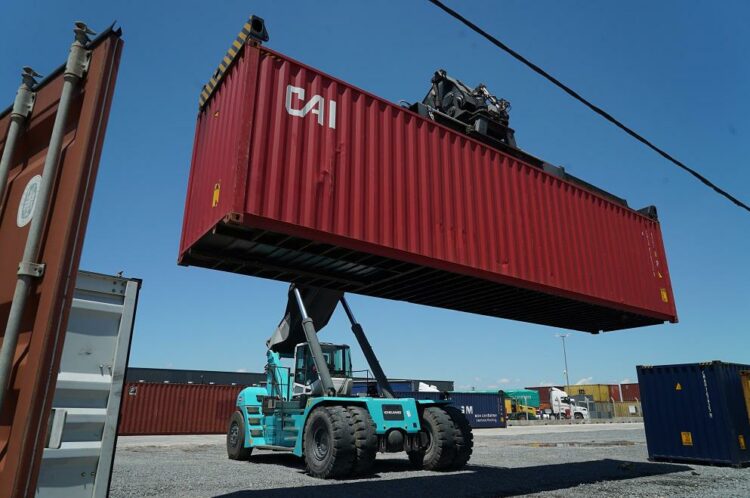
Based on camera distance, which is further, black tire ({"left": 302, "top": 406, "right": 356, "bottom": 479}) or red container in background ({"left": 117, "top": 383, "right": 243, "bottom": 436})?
red container in background ({"left": 117, "top": 383, "right": 243, "bottom": 436})

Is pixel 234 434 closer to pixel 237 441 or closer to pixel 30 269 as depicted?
pixel 237 441

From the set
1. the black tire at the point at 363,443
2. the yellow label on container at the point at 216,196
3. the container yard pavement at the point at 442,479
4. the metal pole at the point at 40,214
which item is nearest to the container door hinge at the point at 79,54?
the metal pole at the point at 40,214

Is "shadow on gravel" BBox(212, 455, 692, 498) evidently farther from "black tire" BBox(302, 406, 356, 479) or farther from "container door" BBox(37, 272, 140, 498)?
"container door" BBox(37, 272, 140, 498)

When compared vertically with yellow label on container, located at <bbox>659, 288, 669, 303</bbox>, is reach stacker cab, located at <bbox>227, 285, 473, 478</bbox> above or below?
below

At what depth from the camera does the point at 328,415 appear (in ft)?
29.9

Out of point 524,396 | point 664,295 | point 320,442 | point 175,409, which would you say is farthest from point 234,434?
point 524,396

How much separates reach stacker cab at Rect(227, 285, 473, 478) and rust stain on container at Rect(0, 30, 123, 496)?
22.7 feet

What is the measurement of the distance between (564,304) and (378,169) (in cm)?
478

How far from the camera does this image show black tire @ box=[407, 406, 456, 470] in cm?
1010

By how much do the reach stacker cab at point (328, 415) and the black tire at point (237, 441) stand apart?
2 centimetres

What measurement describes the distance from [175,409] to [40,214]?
24261 mm

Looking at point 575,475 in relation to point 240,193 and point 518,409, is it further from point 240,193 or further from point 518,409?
point 518,409

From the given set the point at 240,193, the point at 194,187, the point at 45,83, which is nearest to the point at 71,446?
the point at 45,83

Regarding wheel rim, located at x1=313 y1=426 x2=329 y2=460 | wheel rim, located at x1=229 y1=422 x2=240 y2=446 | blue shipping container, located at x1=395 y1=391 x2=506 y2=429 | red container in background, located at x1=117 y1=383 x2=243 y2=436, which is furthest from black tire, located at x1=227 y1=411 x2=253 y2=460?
blue shipping container, located at x1=395 y1=391 x2=506 y2=429
